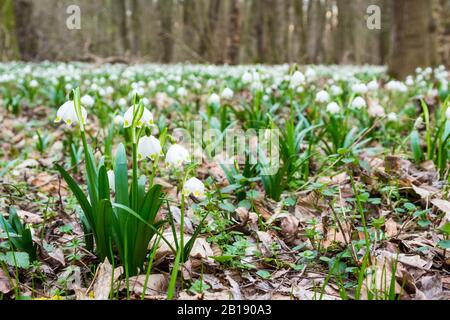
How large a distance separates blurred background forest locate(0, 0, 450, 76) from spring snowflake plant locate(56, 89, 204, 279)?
4690 mm

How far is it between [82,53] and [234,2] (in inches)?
279

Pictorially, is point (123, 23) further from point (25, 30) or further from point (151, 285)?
→ point (151, 285)

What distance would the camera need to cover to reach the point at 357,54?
74.9 feet

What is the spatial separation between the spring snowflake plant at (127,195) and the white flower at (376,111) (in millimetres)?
2464

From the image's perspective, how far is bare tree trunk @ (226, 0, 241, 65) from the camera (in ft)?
41.4

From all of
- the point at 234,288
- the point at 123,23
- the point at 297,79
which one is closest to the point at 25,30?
the point at 123,23

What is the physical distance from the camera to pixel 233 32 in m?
12.9

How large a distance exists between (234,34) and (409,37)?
663cm

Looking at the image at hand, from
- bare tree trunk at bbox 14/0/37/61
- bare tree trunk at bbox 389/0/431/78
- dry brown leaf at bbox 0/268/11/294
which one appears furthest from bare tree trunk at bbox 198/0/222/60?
dry brown leaf at bbox 0/268/11/294

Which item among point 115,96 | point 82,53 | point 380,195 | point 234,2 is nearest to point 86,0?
point 82,53

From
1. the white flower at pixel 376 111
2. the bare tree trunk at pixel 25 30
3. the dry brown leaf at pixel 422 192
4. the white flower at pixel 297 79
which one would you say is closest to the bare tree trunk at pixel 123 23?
the bare tree trunk at pixel 25 30

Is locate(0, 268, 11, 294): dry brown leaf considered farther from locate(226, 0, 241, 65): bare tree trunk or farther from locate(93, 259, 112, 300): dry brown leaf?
locate(226, 0, 241, 65): bare tree trunk

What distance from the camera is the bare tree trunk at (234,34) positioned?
41.4 ft
